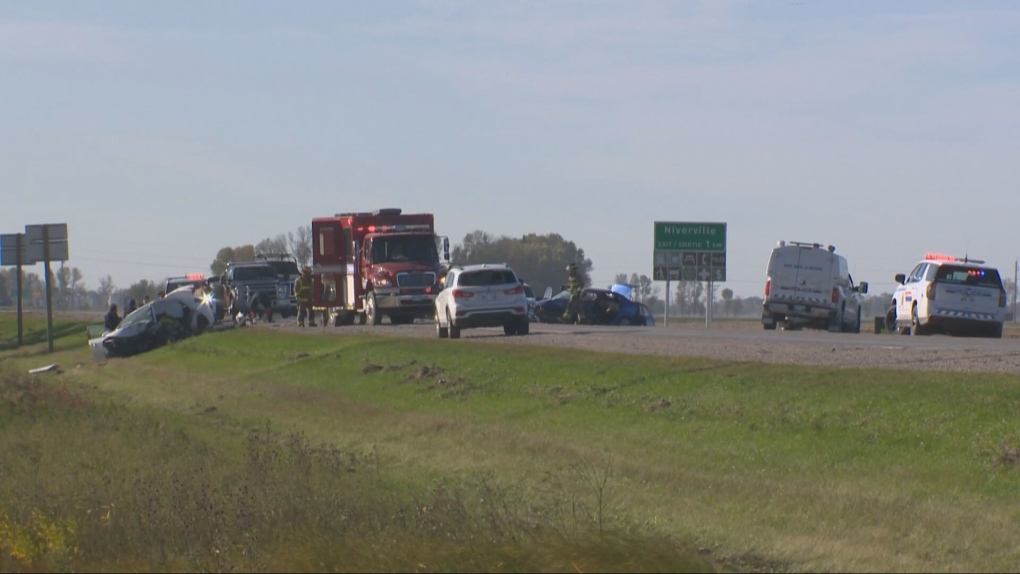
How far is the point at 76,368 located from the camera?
1578 inches

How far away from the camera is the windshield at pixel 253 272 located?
54.8 metres

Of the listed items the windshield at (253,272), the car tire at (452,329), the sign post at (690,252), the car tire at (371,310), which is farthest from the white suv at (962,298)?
the windshield at (253,272)

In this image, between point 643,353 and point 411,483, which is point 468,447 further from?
point 643,353

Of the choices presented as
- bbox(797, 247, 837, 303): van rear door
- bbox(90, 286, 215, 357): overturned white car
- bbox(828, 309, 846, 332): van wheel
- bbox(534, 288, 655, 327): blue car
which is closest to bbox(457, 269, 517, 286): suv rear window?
bbox(534, 288, 655, 327): blue car

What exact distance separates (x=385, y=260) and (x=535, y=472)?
85.1 ft

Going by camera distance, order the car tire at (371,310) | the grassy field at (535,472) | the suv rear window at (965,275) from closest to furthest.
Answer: the grassy field at (535,472)
the suv rear window at (965,275)
the car tire at (371,310)

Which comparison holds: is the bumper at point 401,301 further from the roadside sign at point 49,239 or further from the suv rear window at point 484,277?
the roadside sign at point 49,239

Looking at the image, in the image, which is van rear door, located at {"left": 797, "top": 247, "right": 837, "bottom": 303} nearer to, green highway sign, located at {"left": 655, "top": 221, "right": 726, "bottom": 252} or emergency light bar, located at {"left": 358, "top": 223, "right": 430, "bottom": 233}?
emergency light bar, located at {"left": 358, "top": 223, "right": 430, "bottom": 233}

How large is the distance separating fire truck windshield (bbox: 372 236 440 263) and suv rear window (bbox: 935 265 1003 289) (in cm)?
1467

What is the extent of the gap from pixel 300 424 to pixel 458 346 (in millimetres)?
7470

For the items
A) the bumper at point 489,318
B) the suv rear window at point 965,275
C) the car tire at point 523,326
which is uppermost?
the suv rear window at point 965,275

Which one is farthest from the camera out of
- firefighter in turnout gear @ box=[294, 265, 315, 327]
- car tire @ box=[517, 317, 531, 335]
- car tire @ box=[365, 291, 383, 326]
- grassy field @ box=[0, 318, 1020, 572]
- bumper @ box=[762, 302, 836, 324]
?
firefighter in turnout gear @ box=[294, 265, 315, 327]

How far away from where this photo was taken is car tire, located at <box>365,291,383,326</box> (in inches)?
1590

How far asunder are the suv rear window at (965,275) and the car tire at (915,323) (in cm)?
124
